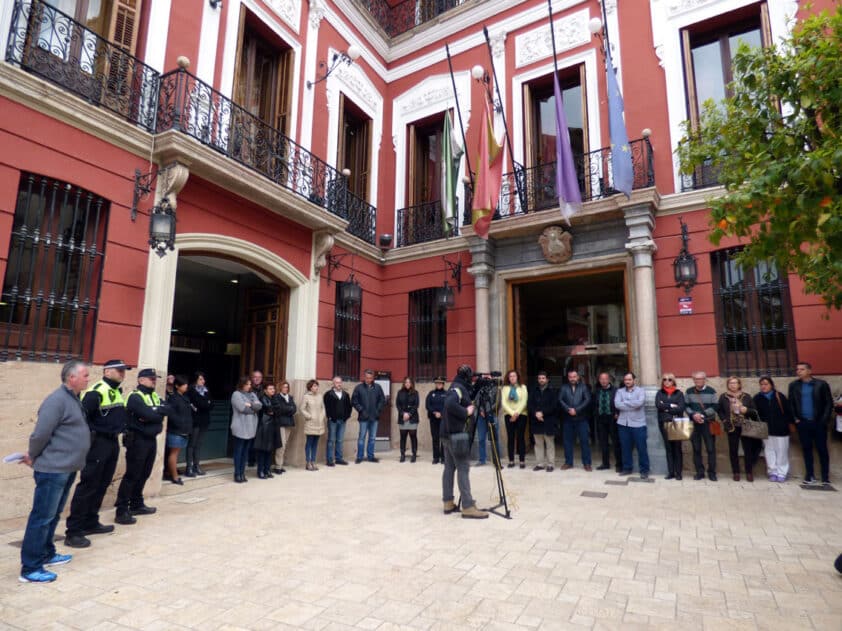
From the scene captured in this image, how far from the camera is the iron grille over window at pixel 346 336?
10.5 metres

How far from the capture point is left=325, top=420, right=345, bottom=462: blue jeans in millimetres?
9258

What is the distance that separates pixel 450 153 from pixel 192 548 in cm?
827

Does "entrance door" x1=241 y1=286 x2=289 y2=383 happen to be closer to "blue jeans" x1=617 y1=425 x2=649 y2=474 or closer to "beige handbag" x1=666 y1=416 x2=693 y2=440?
"blue jeans" x1=617 y1=425 x2=649 y2=474

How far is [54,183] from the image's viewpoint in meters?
6.06

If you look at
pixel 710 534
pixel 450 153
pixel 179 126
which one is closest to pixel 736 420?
pixel 710 534

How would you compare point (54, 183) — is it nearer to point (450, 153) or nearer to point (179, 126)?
point (179, 126)

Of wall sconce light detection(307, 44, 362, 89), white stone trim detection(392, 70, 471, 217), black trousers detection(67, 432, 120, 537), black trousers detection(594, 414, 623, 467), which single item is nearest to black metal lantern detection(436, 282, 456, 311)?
white stone trim detection(392, 70, 471, 217)

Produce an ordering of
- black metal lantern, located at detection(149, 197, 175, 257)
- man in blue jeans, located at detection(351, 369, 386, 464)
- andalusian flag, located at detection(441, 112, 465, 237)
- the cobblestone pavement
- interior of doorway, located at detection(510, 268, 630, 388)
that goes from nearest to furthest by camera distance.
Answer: the cobblestone pavement
black metal lantern, located at detection(149, 197, 175, 257)
man in blue jeans, located at detection(351, 369, 386, 464)
andalusian flag, located at detection(441, 112, 465, 237)
interior of doorway, located at detection(510, 268, 630, 388)

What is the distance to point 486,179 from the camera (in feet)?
31.1

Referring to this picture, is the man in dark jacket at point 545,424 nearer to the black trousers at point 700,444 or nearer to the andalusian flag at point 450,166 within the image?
the black trousers at point 700,444

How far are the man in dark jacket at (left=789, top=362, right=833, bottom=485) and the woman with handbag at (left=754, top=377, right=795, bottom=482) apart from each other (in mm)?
134

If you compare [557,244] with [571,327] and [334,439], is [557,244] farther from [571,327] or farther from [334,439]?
[334,439]

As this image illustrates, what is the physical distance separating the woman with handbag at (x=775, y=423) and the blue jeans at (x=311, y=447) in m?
6.97

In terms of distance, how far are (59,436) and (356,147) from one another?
9.86m
